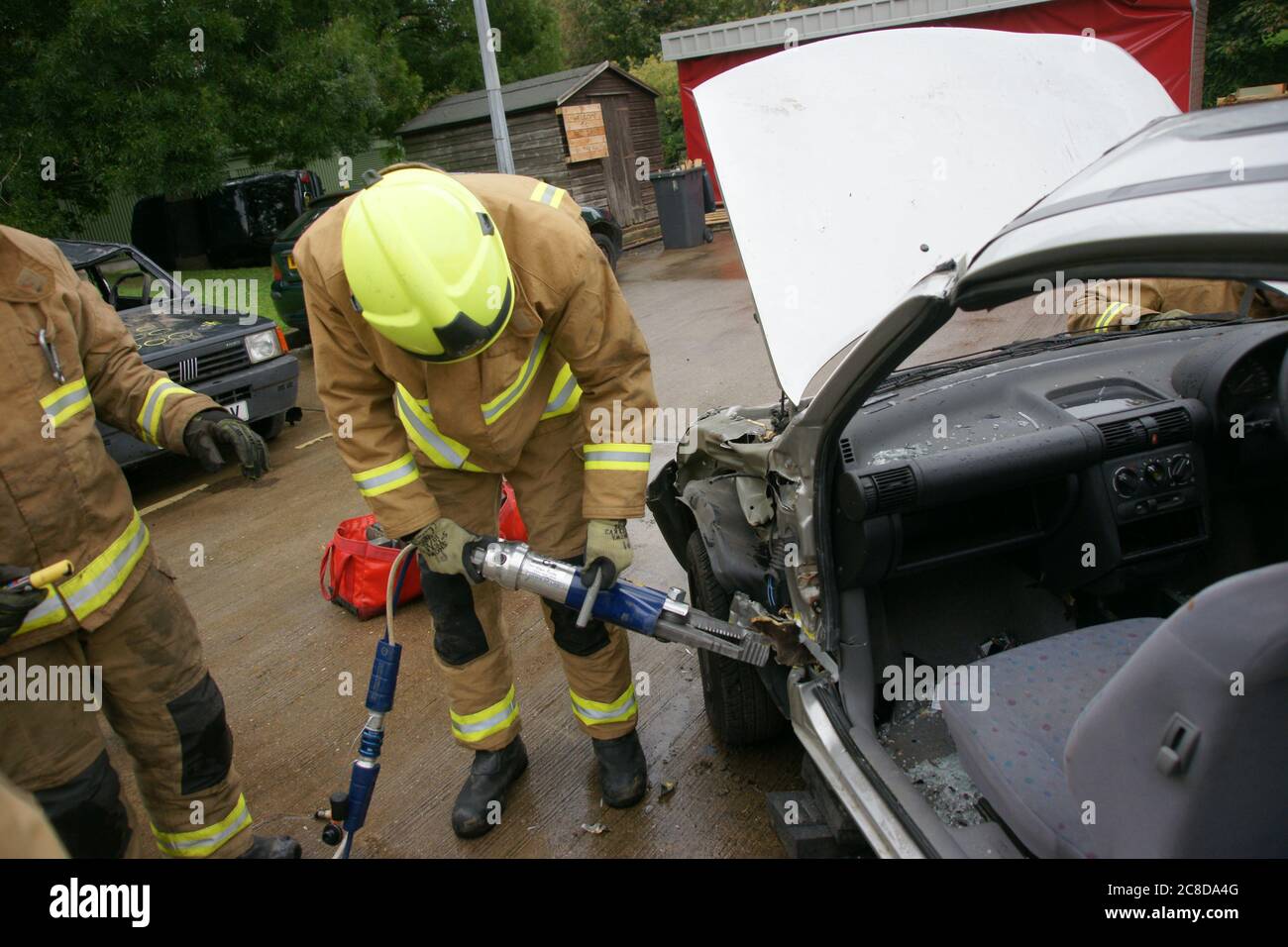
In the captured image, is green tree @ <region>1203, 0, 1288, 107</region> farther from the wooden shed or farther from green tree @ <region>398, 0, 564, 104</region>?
green tree @ <region>398, 0, 564, 104</region>

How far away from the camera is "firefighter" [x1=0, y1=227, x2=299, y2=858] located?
2029 millimetres

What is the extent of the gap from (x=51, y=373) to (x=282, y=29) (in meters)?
10.5

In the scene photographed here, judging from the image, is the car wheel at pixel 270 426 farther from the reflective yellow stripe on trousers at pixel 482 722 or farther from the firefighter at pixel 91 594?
the reflective yellow stripe on trousers at pixel 482 722

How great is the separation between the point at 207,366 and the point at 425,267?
15.1 feet

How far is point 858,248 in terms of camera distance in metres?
2.26

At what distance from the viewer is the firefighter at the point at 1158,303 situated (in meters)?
2.74

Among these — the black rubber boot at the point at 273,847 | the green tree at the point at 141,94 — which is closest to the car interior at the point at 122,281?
the green tree at the point at 141,94

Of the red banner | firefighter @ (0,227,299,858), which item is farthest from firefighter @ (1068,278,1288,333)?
the red banner

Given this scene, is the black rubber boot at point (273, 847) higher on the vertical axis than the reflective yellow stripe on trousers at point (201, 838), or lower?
lower

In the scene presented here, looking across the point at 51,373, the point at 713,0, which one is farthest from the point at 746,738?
the point at 713,0

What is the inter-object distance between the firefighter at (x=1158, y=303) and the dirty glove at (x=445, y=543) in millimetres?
1837

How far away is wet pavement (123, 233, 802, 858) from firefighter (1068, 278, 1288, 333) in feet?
5.83

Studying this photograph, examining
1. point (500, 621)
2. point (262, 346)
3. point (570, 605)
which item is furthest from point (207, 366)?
point (570, 605)
